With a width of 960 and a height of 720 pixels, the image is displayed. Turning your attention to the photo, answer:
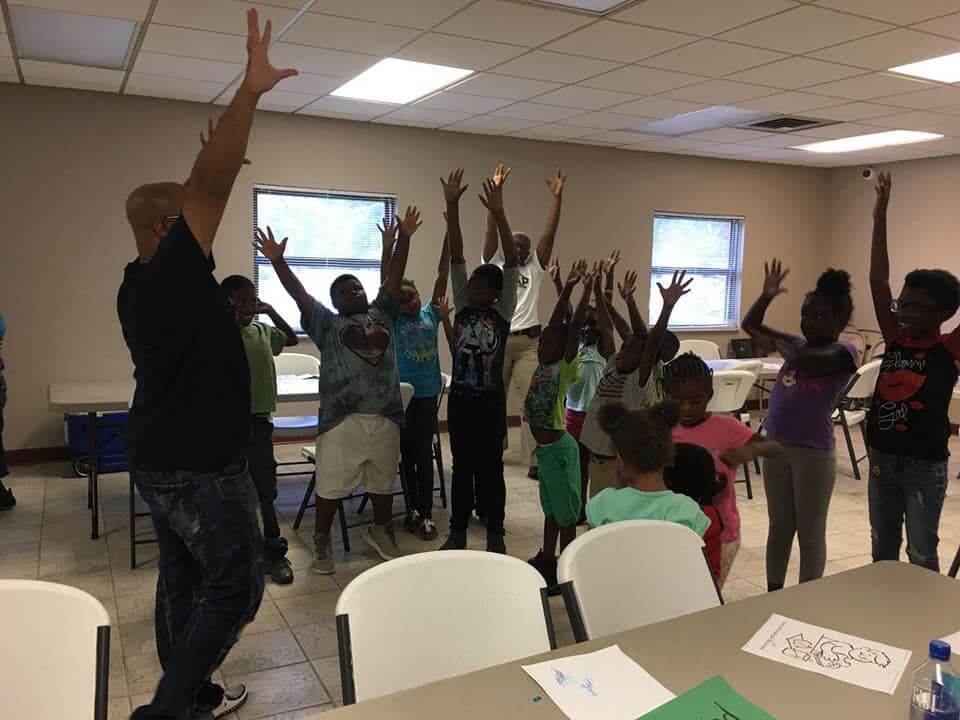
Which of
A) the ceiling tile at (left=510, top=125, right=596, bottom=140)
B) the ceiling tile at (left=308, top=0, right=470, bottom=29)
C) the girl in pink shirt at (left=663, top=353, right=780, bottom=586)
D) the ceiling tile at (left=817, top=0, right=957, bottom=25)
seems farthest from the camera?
the ceiling tile at (left=510, top=125, right=596, bottom=140)

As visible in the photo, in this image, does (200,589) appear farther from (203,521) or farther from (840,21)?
(840,21)

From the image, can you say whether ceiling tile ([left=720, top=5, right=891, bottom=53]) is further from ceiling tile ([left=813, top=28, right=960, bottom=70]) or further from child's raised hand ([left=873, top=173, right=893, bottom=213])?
child's raised hand ([left=873, top=173, right=893, bottom=213])

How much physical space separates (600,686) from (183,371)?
1190mm

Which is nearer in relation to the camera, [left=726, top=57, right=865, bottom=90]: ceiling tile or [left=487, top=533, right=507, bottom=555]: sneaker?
[left=487, top=533, right=507, bottom=555]: sneaker

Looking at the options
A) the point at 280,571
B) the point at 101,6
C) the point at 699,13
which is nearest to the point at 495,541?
the point at 280,571

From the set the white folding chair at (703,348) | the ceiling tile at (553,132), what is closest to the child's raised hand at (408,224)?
the ceiling tile at (553,132)

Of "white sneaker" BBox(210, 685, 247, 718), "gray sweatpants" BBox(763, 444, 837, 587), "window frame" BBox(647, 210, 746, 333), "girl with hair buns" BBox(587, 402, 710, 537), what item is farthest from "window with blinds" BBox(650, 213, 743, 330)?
"white sneaker" BBox(210, 685, 247, 718)

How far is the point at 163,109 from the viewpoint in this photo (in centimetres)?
573

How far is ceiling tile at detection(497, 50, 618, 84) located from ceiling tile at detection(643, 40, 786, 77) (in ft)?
1.04

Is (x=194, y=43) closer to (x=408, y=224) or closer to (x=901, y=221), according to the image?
A: (x=408, y=224)

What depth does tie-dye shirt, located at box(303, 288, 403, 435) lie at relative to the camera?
3.44 m

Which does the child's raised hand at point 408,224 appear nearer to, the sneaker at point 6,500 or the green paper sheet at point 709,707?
the green paper sheet at point 709,707

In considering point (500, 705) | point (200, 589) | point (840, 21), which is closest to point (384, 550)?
point (200, 589)

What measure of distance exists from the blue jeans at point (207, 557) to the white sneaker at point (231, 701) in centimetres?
54
